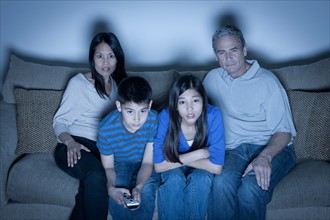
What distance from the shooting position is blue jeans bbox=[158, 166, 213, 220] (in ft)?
6.61

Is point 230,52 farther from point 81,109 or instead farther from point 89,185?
point 89,185

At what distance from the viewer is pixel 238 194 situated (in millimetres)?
2074

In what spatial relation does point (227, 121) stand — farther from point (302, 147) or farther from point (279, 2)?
point (279, 2)

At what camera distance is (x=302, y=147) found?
240cm

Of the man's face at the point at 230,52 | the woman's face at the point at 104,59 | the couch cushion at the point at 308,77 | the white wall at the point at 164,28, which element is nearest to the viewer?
the man's face at the point at 230,52

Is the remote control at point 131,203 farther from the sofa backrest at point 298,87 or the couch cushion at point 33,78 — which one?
the couch cushion at point 33,78

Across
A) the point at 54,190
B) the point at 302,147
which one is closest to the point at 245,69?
the point at 302,147

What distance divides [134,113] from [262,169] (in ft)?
2.26

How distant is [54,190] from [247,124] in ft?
3.56

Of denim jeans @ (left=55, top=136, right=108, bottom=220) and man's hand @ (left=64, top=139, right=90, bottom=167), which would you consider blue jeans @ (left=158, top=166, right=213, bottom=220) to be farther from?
man's hand @ (left=64, top=139, right=90, bottom=167)

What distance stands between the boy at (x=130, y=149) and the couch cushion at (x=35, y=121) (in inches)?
17.9

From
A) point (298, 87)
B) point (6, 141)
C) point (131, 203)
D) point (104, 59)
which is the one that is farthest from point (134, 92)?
point (298, 87)

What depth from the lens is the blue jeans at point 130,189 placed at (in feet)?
6.61

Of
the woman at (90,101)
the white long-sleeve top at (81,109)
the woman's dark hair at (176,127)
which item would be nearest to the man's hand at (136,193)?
the woman's dark hair at (176,127)
